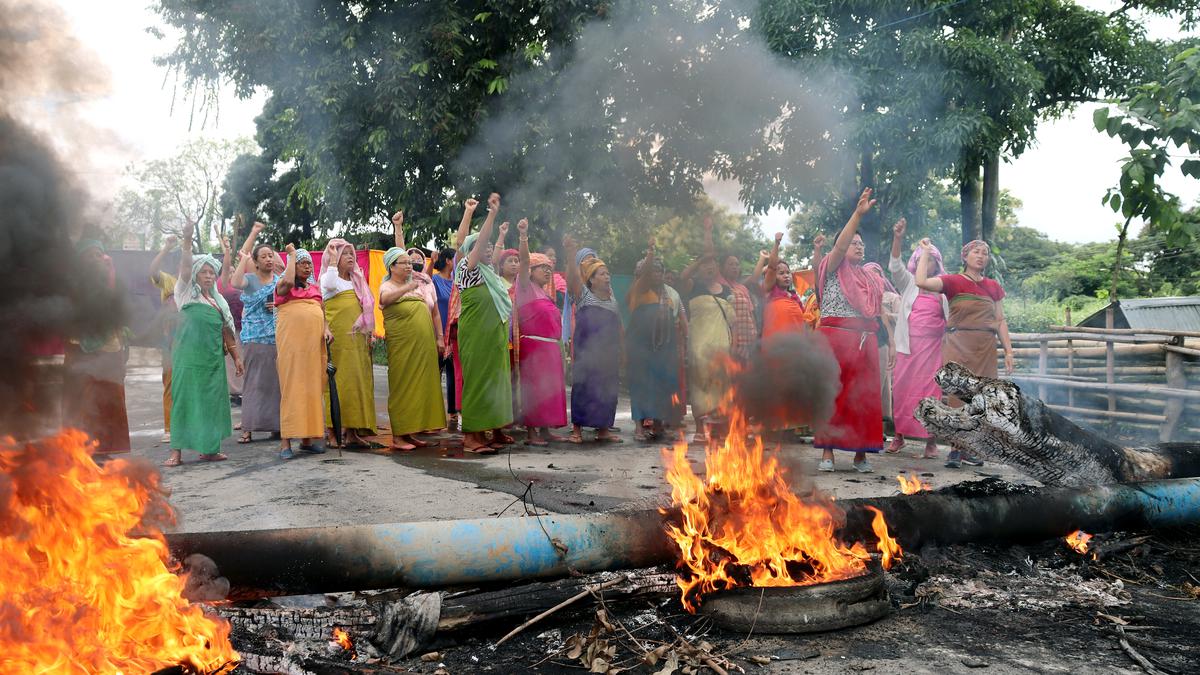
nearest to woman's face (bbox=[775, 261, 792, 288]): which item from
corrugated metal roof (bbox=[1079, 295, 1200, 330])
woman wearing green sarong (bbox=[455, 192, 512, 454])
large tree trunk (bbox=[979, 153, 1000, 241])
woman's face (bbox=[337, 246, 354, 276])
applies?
woman wearing green sarong (bbox=[455, 192, 512, 454])

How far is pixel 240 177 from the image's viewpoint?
25.1m

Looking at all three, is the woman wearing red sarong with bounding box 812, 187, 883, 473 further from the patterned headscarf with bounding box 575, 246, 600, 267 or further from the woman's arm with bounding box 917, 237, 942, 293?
the patterned headscarf with bounding box 575, 246, 600, 267

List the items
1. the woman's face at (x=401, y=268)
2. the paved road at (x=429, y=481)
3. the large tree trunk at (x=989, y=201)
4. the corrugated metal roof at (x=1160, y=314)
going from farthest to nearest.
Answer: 1. the large tree trunk at (x=989, y=201)
2. the corrugated metal roof at (x=1160, y=314)
3. the woman's face at (x=401, y=268)
4. the paved road at (x=429, y=481)

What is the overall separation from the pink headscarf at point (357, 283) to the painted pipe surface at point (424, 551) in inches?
192

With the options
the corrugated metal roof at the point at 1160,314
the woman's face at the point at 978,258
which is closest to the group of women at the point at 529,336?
the woman's face at the point at 978,258

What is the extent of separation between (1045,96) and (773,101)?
816cm

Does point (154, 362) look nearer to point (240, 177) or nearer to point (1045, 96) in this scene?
point (240, 177)

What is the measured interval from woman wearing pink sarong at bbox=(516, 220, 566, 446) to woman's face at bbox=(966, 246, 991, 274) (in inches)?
141

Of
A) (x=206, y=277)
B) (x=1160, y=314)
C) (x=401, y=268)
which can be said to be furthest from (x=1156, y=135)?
(x=1160, y=314)

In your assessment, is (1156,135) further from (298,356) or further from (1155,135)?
(298,356)

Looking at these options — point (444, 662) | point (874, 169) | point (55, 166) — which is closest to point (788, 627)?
point (444, 662)

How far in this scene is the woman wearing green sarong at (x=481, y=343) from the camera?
7148mm

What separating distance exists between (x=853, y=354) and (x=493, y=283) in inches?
119

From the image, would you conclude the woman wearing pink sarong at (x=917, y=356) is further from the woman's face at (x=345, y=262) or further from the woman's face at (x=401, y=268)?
the woman's face at (x=345, y=262)
